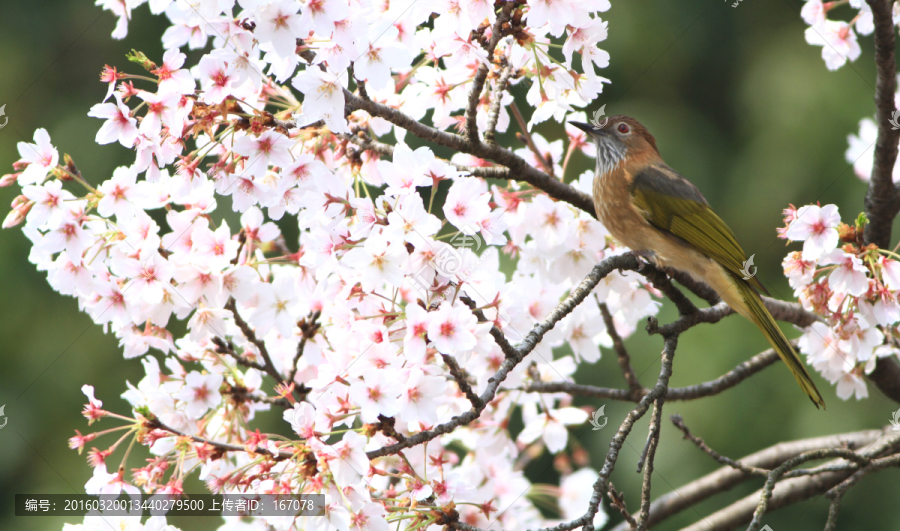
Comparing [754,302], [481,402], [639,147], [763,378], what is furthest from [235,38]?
[763,378]

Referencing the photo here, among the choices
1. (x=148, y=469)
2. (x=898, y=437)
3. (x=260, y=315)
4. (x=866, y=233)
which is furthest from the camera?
(x=866, y=233)

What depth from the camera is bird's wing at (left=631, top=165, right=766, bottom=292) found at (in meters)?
2.46

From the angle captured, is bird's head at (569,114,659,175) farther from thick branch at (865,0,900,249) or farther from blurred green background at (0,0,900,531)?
blurred green background at (0,0,900,531)

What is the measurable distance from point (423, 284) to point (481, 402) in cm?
29

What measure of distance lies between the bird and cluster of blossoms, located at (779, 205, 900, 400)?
0.14 metres

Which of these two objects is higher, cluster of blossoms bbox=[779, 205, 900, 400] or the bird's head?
the bird's head

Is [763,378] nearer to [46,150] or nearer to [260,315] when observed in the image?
[260,315]

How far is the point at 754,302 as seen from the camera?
87.9 inches

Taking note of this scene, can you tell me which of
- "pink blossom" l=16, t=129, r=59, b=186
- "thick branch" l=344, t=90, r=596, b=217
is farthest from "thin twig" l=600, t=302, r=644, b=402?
"pink blossom" l=16, t=129, r=59, b=186

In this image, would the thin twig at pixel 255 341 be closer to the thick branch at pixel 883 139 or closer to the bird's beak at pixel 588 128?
the bird's beak at pixel 588 128

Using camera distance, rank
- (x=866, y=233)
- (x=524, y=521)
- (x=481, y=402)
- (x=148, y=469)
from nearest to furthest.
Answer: (x=481, y=402)
(x=148, y=469)
(x=866, y=233)
(x=524, y=521)

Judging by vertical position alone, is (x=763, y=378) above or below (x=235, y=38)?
above

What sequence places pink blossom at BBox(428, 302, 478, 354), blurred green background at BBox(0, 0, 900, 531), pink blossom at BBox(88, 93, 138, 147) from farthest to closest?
1. blurred green background at BBox(0, 0, 900, 531)
2. pink blossom at BBox(88, 93, 138, 147)
3. pink blossom at BBox(428, 302, 478, 354)

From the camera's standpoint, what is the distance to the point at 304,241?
6.79ft
